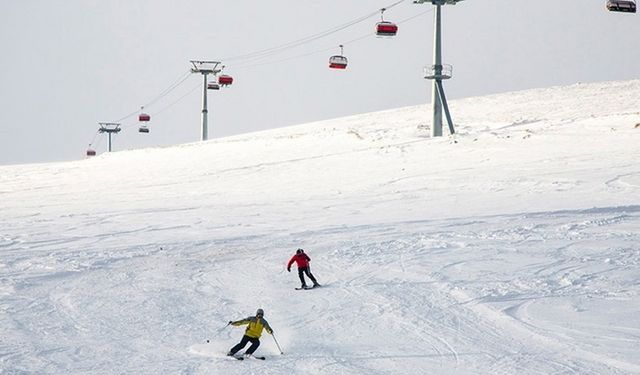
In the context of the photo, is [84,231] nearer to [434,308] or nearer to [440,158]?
[434,308]

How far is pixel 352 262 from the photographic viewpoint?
56.2 feet

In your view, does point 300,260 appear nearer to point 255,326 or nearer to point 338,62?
point 255,326

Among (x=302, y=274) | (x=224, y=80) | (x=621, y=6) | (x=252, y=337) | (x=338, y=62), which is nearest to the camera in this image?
(x=252, y=337)

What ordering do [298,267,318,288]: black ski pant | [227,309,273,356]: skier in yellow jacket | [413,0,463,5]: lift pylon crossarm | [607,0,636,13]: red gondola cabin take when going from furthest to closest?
[413,0,463,5]: lift pylon crossarm, [607,0,636,13]: red gondola cabin, [298,267,318,288]: black ski pant, [227,309,273,356]: skier in yellow jacket

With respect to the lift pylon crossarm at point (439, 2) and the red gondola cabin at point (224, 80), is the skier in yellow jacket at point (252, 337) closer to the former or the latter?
the lift pylon crossarm at point (439, 2)

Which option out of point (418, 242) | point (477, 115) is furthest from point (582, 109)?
point (418, 242)

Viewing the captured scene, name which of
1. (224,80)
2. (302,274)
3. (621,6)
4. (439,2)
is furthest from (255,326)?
(224,80)

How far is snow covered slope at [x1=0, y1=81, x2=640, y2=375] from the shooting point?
10992mm

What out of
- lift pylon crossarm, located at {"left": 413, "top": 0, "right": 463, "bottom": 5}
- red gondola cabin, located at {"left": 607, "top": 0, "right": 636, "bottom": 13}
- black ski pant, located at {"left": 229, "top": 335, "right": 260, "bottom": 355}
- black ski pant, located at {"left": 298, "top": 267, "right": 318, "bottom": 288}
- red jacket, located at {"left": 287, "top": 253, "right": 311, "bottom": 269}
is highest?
lift pylon crossarm, located at {"left": 413, "top": 0, "right": 463, "bottom": 5}

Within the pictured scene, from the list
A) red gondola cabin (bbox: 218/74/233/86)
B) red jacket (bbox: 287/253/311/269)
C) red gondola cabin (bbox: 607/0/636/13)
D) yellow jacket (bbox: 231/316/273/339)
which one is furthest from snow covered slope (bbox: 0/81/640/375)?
red gondola cabin (bbox: 218/74/233/86)

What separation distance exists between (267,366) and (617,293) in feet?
21.4

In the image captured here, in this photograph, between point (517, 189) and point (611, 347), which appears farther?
point (517, 189)

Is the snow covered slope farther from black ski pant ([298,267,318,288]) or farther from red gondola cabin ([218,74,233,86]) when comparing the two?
red gondola cabin ([218,74,233,86])

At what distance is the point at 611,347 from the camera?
10898mm
